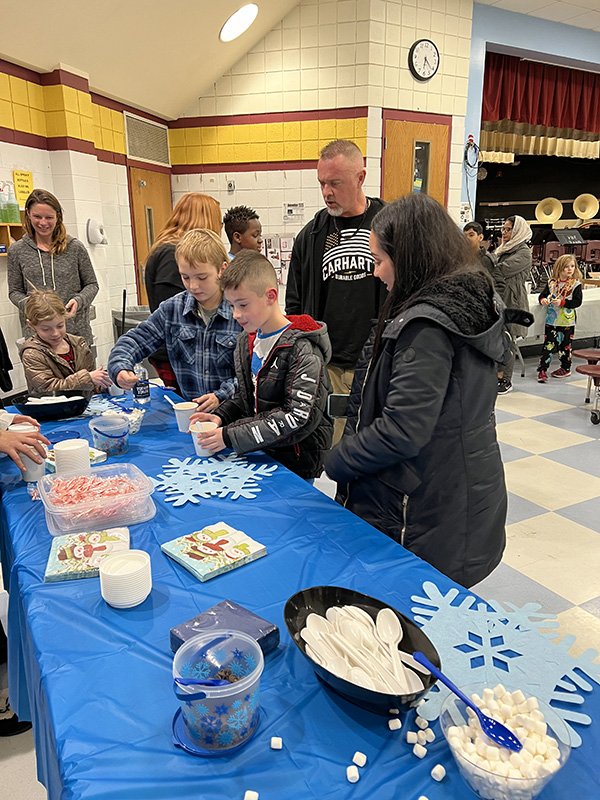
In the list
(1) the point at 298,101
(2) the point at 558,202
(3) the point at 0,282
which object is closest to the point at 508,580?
(3) the point at 0,282

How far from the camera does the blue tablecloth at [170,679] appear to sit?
0.75m

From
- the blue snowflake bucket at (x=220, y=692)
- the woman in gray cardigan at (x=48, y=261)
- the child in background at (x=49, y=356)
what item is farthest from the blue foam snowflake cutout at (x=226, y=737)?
the woman in gray cardigan at (x=48, y=261)

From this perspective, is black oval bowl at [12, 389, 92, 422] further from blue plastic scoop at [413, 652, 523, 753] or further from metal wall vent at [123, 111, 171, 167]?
metal wall vent at [123, 111, 171, 167]

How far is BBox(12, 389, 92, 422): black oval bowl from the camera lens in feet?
6.95

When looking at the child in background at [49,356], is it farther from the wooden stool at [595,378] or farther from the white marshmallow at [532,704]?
the wooden stool at [595,378]

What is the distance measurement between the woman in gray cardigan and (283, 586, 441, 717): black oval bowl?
116 inches

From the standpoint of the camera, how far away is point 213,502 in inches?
59.4

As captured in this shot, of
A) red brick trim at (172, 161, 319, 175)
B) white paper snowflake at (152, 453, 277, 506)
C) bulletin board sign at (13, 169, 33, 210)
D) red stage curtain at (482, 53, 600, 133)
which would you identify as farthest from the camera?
red stage curtain at (482, 53, 600, 133)

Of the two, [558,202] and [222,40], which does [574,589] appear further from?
[558,202]

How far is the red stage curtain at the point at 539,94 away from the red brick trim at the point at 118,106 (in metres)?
3.92

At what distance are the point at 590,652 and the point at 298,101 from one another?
5.96 m

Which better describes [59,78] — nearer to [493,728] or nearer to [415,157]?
[415,157]

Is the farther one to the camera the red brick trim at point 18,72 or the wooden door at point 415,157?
the wooden door at point 415,157

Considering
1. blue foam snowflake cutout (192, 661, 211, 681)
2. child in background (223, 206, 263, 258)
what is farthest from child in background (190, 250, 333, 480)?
child in background (223, 206, 263, 258)
